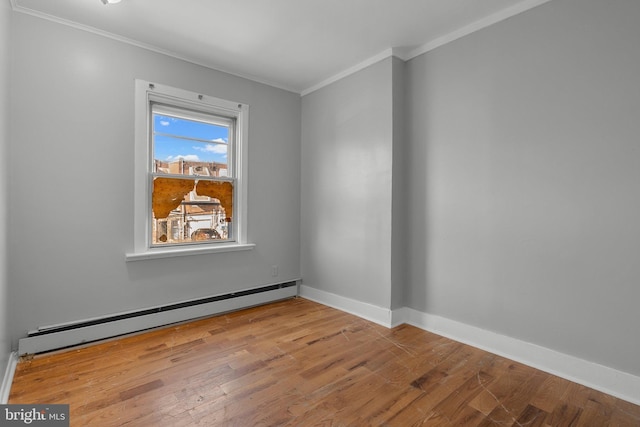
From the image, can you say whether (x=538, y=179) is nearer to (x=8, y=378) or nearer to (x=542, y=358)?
(x=542, y=358)

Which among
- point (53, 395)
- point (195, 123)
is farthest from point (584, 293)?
point (195, 123)

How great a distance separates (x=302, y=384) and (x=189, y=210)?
7.01 ft

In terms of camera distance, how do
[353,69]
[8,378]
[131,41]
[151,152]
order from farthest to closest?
[353,69]
[151,152]
[131,41]
[8,378]

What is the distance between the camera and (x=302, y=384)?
2057mm

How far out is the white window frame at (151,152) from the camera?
2898 mm

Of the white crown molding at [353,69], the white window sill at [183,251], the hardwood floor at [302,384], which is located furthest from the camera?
the white crown molding at [353,69]

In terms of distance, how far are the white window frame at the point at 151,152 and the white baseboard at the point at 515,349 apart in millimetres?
1627

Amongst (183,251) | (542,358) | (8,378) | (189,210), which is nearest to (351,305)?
(542,358)

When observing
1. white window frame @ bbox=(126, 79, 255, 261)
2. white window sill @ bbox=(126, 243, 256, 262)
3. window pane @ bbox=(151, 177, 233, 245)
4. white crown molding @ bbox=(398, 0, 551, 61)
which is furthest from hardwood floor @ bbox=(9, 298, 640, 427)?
white crown molding @ bbox=(398, 0, 551, 61)

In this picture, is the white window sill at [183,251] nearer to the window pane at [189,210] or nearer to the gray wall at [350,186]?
the window pane at [189,210]

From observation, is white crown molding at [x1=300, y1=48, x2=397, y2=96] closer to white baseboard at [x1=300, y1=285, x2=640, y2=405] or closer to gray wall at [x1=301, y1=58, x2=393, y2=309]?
gray wall at [x1=301, y1=58, x2=393, y2=309]

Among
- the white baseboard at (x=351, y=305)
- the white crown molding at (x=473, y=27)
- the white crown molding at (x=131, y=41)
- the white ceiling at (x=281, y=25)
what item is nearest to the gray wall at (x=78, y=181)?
the white crown molding at (x=131, y=41)

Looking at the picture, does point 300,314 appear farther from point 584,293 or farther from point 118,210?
point 584,293

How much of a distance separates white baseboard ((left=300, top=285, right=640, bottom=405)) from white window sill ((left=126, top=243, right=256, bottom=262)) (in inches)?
49.9
